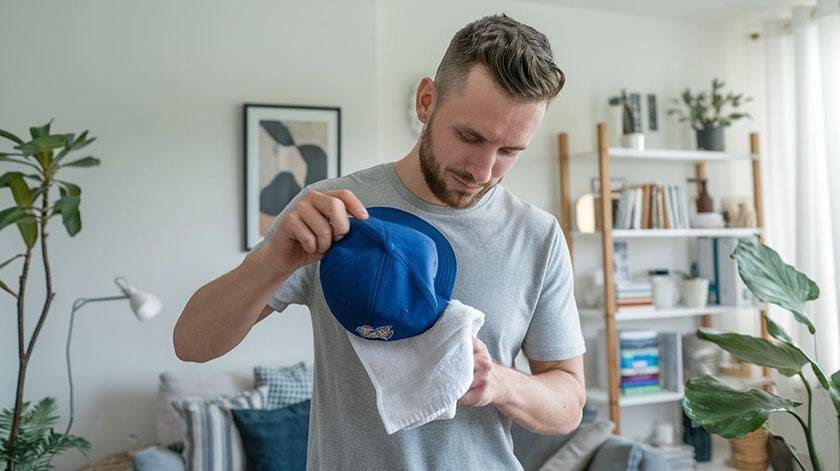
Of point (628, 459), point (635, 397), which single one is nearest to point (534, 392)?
point (628, 459)

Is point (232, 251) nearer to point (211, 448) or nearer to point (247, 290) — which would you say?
point (211, 448)

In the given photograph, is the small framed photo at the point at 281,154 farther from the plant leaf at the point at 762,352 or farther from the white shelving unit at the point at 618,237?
the plant leaf at the point at 762,352

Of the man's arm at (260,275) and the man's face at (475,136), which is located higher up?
the man's face at (475,136)

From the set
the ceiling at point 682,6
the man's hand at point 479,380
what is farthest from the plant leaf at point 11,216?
the ceiling at point 682,6

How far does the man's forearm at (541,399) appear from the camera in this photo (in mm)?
1112

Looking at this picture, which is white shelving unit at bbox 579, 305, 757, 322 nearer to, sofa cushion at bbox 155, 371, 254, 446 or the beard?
sofa cushion at bbox 155, 371, 254, 446

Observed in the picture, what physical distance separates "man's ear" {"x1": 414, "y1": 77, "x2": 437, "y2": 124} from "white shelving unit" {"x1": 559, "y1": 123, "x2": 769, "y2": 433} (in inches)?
105

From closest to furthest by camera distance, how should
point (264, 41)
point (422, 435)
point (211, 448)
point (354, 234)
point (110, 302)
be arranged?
point (354, 234)
point (422, 435)
point (211, 448)
point (110, 302)
point (264, 41)

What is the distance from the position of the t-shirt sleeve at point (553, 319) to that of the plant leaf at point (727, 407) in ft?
2.09

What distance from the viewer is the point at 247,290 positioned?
3.41ft

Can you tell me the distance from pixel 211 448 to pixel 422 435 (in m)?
1.98

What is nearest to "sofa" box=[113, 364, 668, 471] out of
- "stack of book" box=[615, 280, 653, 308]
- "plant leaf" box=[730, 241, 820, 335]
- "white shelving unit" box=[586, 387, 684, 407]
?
"white shelving unit" box=[586, 387, 684, 407]

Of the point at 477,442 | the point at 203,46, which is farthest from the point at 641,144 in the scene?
the point at 477,442

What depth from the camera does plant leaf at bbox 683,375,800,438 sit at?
5.74 feet
